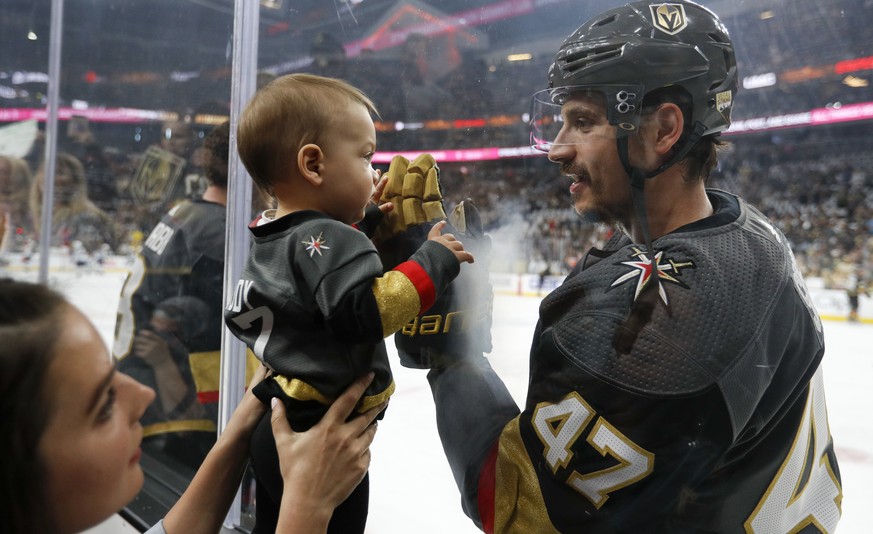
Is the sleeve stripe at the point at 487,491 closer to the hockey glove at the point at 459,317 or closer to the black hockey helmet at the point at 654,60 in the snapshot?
the hockey glove at the point at 459,317

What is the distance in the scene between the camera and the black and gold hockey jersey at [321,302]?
0.87m

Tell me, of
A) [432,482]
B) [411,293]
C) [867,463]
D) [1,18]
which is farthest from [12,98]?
[867,463]

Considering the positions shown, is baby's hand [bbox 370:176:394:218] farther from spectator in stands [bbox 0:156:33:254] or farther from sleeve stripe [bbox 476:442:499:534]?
spectator in stands [bbox 0:156:33:254]

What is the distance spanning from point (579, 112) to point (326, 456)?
0.65 metres

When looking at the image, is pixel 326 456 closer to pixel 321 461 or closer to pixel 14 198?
pixel 321 461

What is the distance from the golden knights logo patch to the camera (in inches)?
31.6

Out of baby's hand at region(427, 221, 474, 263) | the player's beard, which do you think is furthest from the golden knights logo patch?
baby's hand at region(427, 221, 474, 263)

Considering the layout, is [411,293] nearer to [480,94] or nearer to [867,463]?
[480,94]

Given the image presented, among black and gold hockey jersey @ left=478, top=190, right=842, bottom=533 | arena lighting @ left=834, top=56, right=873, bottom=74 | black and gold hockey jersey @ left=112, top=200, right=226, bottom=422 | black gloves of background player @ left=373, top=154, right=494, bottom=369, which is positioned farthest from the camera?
black and gold hockey jersey @ left=112, top=200, right=226, bottom=422

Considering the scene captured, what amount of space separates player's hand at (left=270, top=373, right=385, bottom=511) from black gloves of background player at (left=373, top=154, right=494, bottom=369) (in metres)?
0.24

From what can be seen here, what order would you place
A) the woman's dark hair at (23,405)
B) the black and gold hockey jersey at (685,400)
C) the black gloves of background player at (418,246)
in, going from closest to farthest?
1. the woman's dark hair at (23,405)
2. the black and gold hockey jersey at (685,400)
3. the black gloves of background player at (418,246)

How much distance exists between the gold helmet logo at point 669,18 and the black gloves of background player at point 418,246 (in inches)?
17.7

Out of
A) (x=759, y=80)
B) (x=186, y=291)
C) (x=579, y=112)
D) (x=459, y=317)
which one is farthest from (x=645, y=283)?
(x=186, y=291)

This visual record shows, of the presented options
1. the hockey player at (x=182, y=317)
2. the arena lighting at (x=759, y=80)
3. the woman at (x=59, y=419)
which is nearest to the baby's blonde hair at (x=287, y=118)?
the woman at (x=59, y=419)
